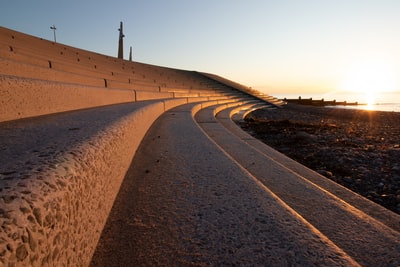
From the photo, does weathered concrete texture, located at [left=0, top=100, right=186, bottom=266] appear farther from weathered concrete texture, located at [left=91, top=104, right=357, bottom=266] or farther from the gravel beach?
the gravel beach

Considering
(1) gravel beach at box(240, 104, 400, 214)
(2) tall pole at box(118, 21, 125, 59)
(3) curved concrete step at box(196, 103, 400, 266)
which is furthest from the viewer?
(2) tall pole at box(118, 21, 125, 59)

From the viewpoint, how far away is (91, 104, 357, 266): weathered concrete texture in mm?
883

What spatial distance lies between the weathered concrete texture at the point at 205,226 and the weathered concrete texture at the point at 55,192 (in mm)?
130

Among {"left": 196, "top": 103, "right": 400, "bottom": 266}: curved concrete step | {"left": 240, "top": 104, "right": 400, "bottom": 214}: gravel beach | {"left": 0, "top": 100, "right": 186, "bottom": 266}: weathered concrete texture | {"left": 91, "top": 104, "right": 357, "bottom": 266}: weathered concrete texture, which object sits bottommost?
{"left": 240, "top": 104, "right": 400, "bottom": 214}: gravel beach

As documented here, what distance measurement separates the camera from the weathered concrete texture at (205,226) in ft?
2.90

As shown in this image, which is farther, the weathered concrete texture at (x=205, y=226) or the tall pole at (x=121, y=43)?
the tall pole at (x=121, y=43)

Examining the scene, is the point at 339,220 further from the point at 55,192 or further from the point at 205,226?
the point at 55,192

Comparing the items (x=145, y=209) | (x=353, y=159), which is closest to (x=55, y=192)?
(x=145, y=209)

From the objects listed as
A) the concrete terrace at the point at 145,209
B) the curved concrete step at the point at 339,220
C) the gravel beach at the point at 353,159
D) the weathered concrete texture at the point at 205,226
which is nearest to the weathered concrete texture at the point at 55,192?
the concrete terrace at the point at 145,209

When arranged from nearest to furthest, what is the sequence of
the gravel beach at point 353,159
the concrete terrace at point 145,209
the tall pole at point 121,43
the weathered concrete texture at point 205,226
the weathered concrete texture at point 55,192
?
the weathered concrete texture at point 55,192 < the concrete terrace at point 145,209 < the weathered concrete texture at point 205,226 < the gravel beach at point 353,159 < the tall pole at point 121,43

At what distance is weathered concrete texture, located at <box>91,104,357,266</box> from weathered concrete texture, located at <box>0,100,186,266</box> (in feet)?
0.43

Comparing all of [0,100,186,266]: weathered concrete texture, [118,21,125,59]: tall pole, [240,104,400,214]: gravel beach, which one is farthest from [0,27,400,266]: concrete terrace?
[118,21,125,59]: tall pole

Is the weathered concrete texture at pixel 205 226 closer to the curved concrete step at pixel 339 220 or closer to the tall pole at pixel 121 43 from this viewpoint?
the curved concrete step at pixel 339 220

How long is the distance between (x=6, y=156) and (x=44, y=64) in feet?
13.0
